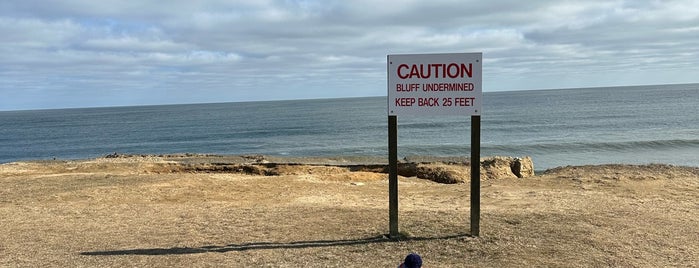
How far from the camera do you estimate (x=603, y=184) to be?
37.3 ft

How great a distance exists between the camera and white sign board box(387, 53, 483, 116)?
6.02 meters

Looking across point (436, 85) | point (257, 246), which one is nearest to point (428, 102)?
point (436, 85)

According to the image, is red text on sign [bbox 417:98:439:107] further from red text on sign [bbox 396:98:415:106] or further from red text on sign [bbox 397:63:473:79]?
red text on sign [bbox 397:63:473:79]

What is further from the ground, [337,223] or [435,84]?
[435,84]

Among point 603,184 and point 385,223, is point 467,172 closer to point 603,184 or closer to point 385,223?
point 603,184

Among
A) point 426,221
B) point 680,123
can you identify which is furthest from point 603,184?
point 680,123

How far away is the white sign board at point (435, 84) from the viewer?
237 inches

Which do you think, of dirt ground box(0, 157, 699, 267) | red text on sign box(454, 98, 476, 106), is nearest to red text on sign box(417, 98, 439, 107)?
red text on sign box(454, 98, 476, 106)

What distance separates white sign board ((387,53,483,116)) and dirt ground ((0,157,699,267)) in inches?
64.7

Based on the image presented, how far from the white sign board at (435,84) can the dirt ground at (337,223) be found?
1.64m

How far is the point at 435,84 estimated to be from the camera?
20.0 feet

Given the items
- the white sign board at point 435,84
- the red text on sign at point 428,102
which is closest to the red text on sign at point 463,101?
the white sign board at point 435,84

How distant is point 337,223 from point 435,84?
2.56 m

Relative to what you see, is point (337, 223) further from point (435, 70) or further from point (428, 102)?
point (435, 70)
